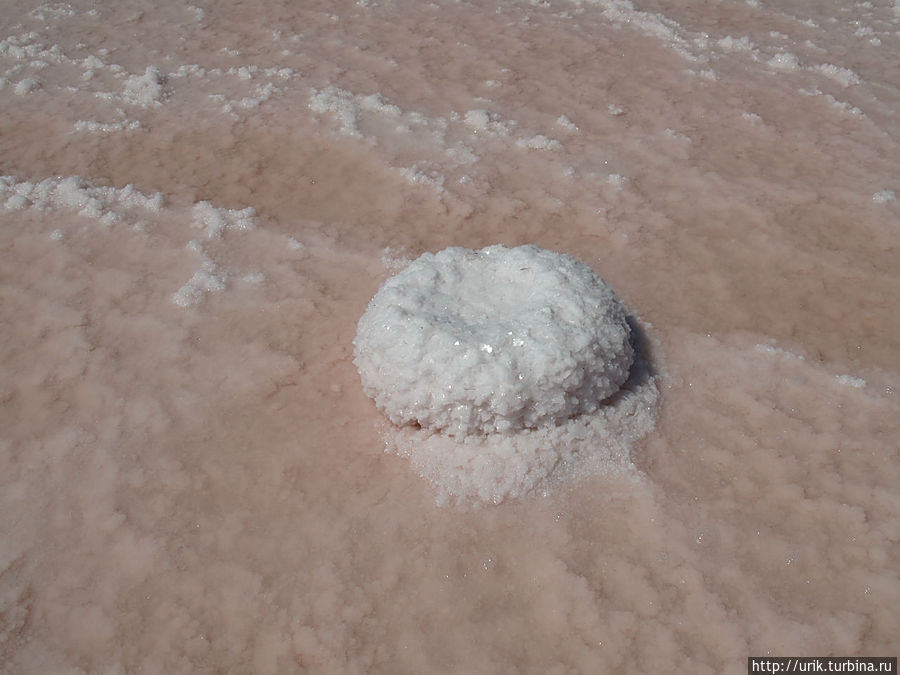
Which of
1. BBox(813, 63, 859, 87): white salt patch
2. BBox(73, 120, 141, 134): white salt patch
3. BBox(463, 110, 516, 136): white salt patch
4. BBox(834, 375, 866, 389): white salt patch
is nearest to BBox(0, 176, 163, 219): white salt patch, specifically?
BBox(73, 120, 141, 134): white salt patch

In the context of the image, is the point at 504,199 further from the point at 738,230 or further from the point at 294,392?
the point at 294,392

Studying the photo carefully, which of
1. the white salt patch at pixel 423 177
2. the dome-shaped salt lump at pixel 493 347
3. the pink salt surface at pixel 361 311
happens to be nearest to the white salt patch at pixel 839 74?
the pink salt surface at pixel 361 311

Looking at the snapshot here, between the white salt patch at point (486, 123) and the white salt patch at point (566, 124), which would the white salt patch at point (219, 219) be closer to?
the white salt patch at point (486, 123)

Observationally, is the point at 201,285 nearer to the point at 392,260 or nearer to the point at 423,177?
the point at 392,260

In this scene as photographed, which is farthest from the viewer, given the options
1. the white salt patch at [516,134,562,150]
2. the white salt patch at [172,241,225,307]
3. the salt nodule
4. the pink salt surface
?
the white salt patch at [516,134,562,150]

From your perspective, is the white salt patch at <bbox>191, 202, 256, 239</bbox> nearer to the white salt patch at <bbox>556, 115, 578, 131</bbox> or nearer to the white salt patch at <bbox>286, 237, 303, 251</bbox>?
the white salt patch at <bbox>286, 237, 303, 251</bbox>

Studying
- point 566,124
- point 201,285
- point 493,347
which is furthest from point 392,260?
point 566,124
